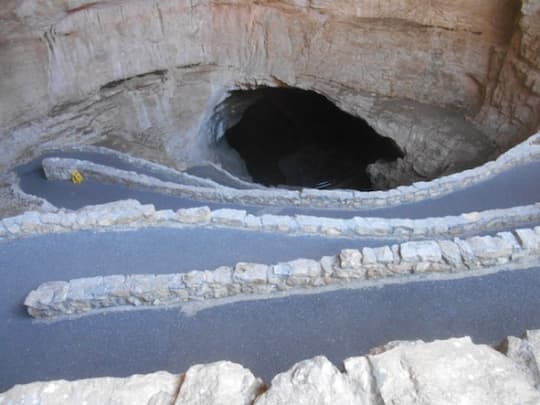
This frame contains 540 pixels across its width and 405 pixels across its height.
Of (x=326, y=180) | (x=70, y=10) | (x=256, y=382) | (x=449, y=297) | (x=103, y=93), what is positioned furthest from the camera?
(x=326, y=180)

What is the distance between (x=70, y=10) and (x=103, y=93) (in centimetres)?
262

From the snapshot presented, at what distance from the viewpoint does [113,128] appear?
45.0 ft

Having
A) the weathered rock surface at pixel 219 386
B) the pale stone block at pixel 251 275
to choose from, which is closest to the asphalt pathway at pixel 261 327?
the pale stone block at pixel 251 275

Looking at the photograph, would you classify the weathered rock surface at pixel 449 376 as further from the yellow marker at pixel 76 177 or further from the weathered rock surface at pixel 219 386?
the yellow marker at pixel 76 177

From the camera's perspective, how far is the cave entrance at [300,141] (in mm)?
16922

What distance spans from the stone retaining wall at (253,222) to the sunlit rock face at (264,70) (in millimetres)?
4924

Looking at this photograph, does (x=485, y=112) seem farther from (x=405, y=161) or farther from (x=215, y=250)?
(x=215, y=250)

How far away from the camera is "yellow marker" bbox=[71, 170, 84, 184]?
402 inches

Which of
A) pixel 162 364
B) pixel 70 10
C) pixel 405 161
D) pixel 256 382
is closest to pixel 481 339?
pixel 256 382

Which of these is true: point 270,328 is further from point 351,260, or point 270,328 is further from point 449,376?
point 449,376

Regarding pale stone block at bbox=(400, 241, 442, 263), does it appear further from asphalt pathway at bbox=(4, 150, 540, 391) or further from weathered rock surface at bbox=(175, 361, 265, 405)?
weathered rock surface at bbox=(175, 361, 265, 405)

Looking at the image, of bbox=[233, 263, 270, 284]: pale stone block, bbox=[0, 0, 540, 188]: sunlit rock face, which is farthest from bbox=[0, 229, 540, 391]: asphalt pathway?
bbox=[0, 0, 540, 188]: sunlit rock face

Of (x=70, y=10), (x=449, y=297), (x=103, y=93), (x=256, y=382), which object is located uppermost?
(x=70, y=10)

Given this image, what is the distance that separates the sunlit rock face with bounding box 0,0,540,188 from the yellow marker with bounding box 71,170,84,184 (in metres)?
2.43
